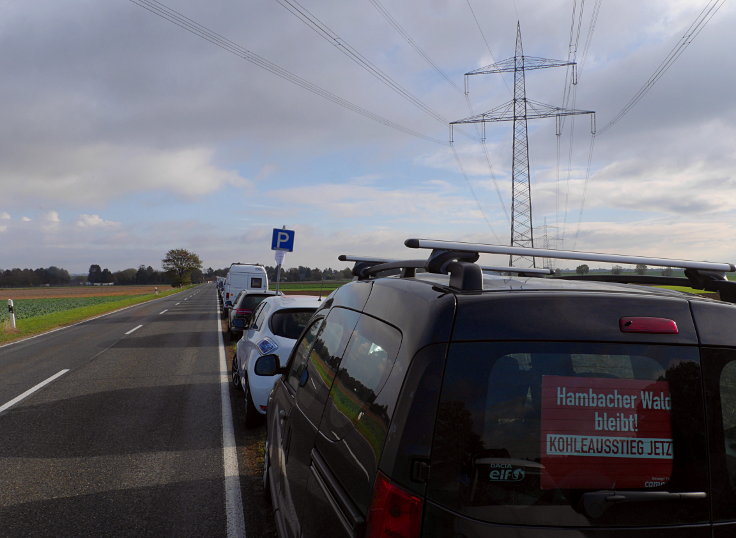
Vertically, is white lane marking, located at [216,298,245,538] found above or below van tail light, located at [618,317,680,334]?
below

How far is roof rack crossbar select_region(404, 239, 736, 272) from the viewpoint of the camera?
2156mm

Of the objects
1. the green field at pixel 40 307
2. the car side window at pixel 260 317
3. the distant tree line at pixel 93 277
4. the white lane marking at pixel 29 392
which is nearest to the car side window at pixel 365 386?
the car side window at pixel 260 317

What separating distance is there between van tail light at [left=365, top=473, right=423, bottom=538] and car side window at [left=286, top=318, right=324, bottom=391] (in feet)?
5.28

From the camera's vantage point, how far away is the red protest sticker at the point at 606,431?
5.21 ft

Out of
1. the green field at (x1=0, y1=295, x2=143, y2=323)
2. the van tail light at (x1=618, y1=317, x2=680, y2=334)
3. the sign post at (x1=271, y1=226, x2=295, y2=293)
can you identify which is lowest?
the green field at (x1=0, y1=295, x2=143, y2=323)

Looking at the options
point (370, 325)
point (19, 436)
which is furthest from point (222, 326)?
point (370, 325)

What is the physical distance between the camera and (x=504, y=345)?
63.7 inches

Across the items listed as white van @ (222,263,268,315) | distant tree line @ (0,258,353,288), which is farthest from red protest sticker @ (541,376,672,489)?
distant tree line @ (0,258,353,288)

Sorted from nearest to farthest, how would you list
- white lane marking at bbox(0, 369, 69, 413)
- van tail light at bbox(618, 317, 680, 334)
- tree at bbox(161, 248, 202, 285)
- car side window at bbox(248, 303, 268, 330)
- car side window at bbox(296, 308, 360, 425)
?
van tail light at bbox(618, 317, 680, 334) → car side window at bbox(296, 308, 360, 425) → white lane marking at bbox(0, 369, 69, 413) → car side window at bbox(248, 303, 268, 330) → tree at bbox(161, 248, 202, 285)

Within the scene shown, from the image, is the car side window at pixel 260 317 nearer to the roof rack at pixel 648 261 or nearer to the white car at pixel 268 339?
the white car at pixel 268 339

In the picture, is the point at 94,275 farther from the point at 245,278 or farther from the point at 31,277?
the point at 245,278

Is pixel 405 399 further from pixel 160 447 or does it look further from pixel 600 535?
pixel 160 447

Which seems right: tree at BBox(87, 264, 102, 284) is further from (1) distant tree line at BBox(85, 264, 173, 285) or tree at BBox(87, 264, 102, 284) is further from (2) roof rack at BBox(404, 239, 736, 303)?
(2) roof rack at BBox(404, 239, 736, 303)

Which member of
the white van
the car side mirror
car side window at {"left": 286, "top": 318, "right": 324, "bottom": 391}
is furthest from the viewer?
the white van
